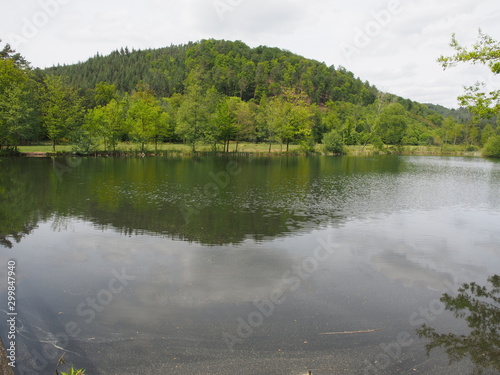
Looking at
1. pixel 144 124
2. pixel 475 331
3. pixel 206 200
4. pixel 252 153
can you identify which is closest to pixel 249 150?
pixel 252 153

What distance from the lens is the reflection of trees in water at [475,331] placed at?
774 centimetres

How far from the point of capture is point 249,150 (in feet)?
262

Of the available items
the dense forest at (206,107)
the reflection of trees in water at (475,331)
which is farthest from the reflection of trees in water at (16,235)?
the dense forest at (206,107)

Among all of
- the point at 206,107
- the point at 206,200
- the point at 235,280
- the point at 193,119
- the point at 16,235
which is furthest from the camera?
the point at 206,107

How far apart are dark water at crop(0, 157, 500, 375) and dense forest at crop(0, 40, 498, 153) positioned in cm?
757

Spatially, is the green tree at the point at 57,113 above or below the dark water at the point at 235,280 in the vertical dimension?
above

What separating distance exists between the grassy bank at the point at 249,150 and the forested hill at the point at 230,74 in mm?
52160

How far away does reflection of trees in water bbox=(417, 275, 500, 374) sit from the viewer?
25.4 ft

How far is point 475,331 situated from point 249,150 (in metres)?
72.2

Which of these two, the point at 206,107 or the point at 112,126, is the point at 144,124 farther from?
the point at 206,107

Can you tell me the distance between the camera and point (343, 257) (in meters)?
14.2

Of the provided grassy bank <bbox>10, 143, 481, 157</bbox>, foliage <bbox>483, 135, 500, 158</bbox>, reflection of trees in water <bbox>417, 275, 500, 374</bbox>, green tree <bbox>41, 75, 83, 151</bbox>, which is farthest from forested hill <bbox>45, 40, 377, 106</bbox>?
reflection of trees in water <bbox>417, 275, 500, 374</bbox>

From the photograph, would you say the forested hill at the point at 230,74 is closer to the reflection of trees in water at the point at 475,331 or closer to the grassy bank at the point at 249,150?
the grassy bank at the point at 249,150

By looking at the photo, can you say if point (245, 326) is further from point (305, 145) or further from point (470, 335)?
point (305, 145)
